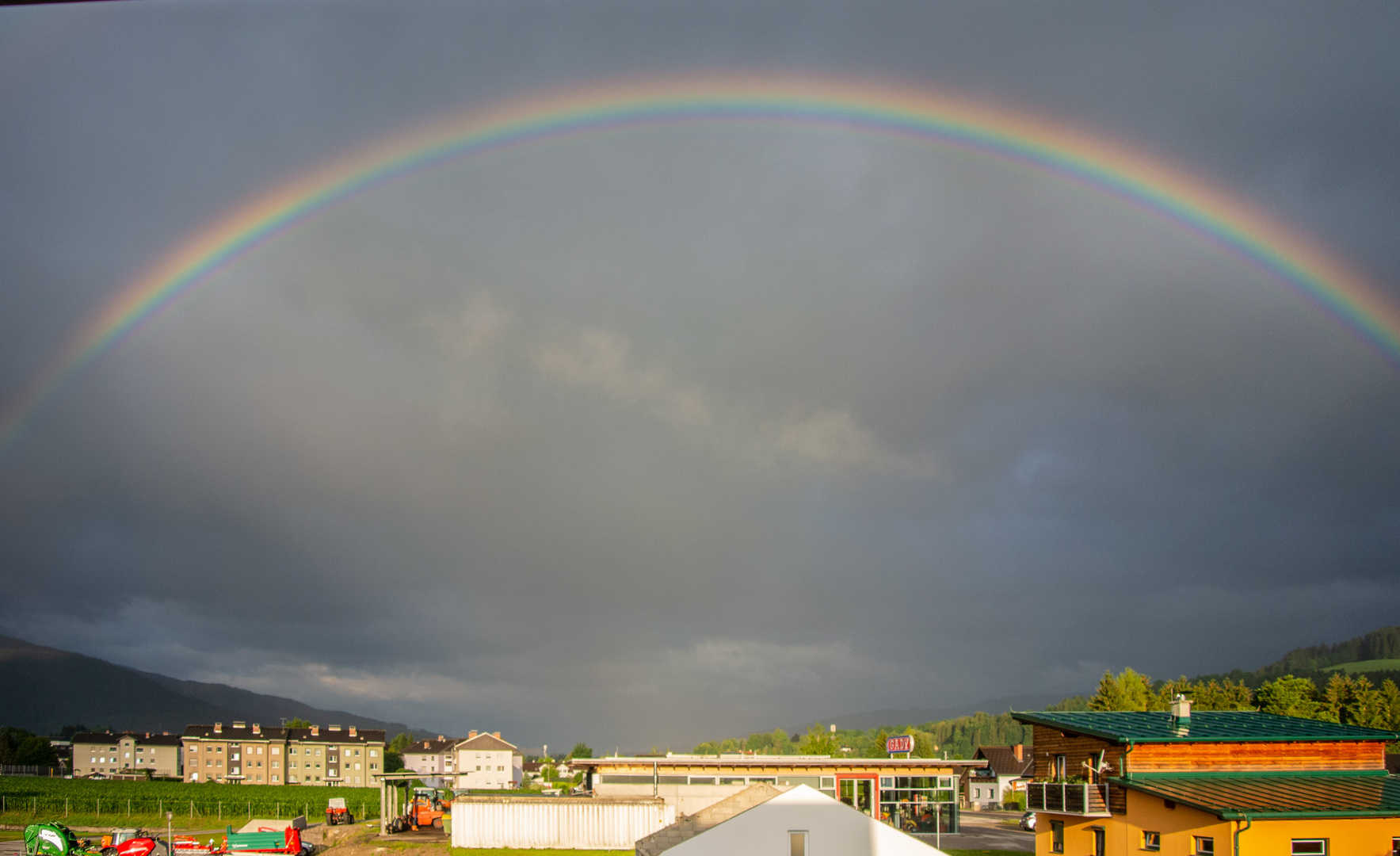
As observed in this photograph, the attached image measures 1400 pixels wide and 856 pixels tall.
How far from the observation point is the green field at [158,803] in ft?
254

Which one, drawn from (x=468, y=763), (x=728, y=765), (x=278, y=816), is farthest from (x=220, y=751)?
(x=728, y=765)

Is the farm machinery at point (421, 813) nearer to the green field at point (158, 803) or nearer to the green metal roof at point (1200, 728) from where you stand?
the green field at point (158, 803)

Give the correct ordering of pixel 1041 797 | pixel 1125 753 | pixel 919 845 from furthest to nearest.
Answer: pixel 1041 797 < pixel 1125 753 < pixel 919 845

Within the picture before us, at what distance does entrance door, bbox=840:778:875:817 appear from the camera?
52469mm

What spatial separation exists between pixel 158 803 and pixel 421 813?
48.2 meters

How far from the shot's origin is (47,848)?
4166cm

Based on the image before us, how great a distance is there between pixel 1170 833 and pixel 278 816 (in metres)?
64.8

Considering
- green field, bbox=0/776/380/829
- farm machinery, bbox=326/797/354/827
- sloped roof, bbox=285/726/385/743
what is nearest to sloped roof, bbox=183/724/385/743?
sloped roof, bbox=285/726/385/743

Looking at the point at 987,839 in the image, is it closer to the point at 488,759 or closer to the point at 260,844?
the point at 260,844

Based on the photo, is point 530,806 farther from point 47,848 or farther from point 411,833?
point 47,848

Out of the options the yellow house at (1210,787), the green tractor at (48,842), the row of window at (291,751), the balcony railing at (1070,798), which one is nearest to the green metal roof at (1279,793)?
the yellow house at (1210,787)

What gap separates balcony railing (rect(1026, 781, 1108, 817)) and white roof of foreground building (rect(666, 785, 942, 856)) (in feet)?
41.0

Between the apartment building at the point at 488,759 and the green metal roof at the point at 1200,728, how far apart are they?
511 ft

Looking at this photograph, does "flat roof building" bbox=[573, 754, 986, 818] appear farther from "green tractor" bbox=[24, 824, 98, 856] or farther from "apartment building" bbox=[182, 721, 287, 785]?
"apartment building" bbox=[182, 721, 287, 785]
